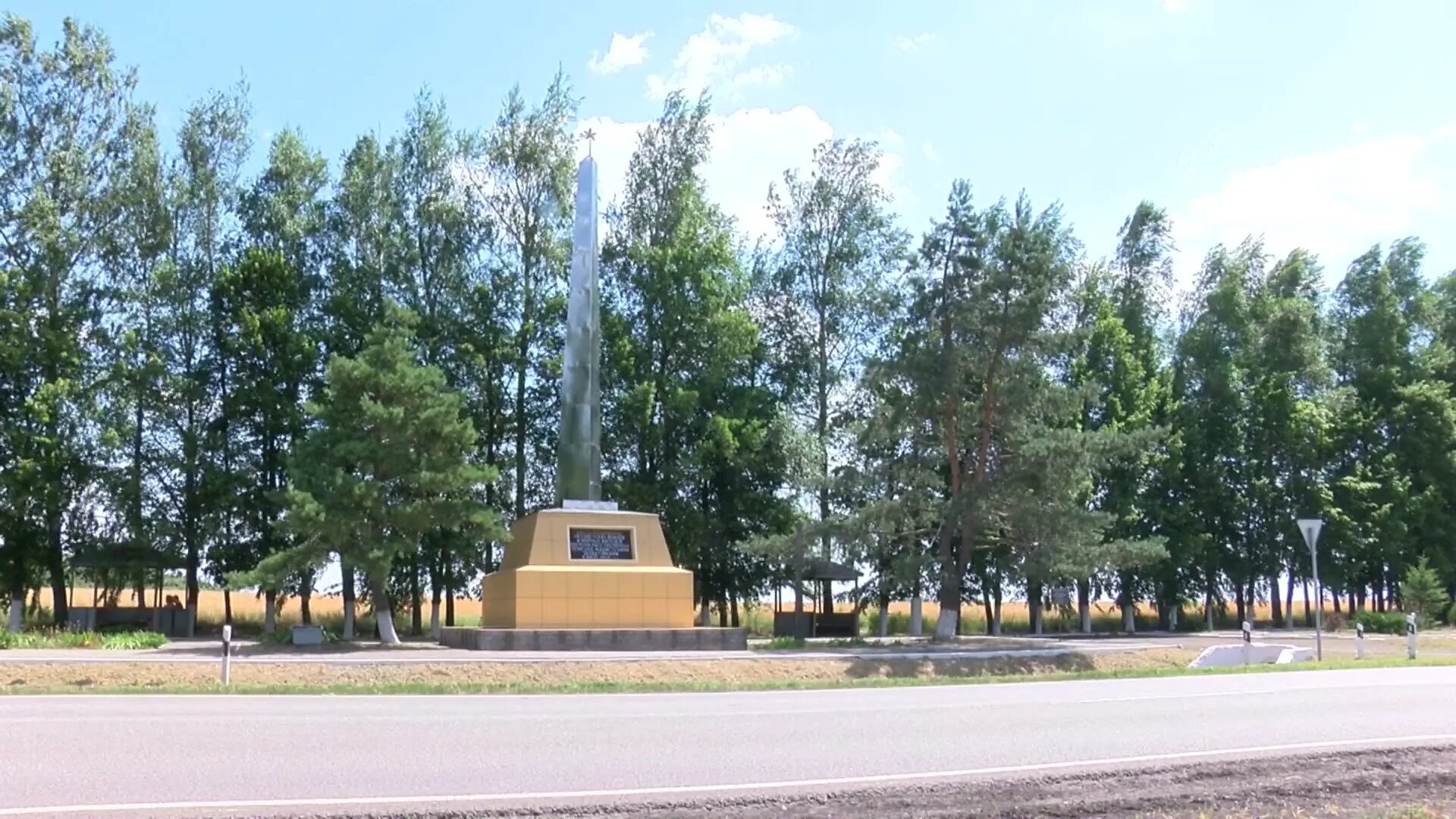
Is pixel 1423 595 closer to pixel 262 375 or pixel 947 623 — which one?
pixel 947 623

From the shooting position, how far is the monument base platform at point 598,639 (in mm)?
23594

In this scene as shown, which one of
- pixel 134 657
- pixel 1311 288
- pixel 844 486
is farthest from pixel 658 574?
pixel 1311 288

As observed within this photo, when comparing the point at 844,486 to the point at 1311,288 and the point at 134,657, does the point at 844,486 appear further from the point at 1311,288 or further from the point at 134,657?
the point at 1311,288

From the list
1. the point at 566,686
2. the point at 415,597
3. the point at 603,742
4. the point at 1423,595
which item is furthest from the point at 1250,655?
the point at 415,597

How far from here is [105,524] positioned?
35.2m

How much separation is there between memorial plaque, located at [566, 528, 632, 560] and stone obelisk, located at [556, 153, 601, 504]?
1249mm

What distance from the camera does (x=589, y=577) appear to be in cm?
2569

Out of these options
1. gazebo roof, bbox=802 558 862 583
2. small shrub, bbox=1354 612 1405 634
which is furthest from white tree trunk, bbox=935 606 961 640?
small shrub, bbox=1354 612 1405 634

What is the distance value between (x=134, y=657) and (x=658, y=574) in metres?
10.7

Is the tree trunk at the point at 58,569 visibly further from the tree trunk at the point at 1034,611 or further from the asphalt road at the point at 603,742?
the tree trunk at the point at 1034,611

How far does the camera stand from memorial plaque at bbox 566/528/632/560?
86.5ft

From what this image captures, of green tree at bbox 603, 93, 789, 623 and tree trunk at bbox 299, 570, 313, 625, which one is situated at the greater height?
green tree at bbox 603, 93, 789, 623

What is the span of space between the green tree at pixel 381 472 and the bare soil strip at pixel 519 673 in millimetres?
7909

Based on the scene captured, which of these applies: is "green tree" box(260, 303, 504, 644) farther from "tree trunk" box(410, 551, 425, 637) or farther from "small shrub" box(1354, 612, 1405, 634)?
"small shrub" box(1354, 612, 1405, 634)
